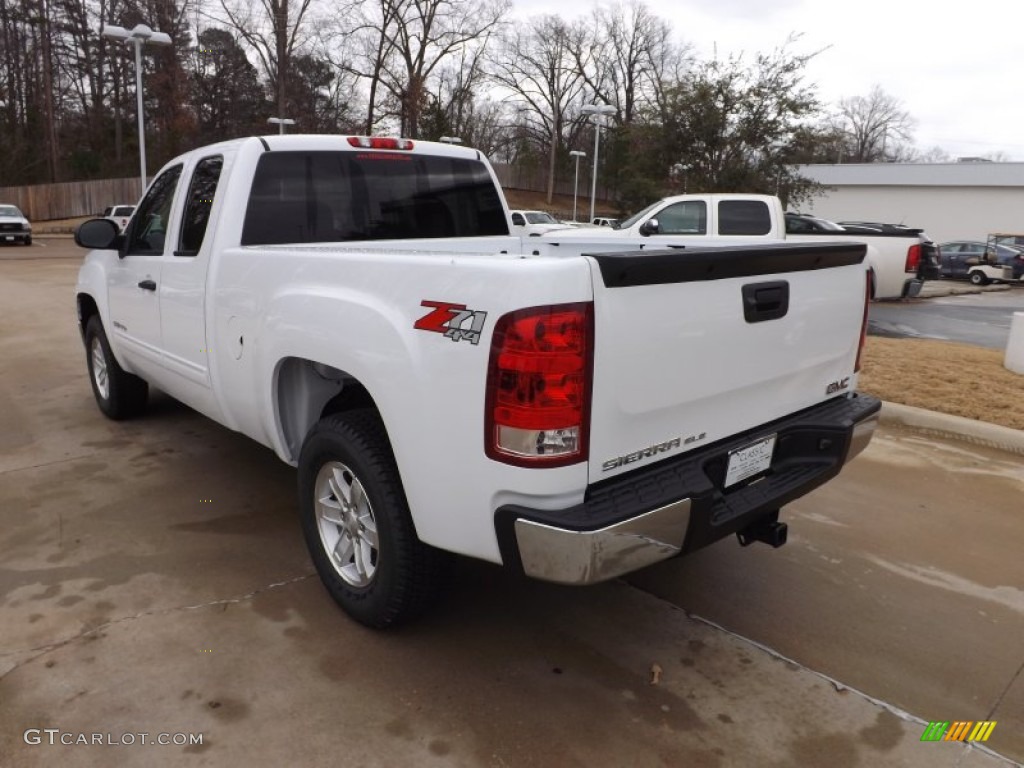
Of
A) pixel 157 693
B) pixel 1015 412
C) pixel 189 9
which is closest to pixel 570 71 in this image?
pixel 189 9

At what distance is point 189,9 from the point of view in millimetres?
43375

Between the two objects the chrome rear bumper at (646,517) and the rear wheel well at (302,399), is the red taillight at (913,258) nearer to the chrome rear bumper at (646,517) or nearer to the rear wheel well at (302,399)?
the chrome rear bumper at (646,517)

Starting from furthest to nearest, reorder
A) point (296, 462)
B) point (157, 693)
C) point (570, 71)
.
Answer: point (570, 71) → point (296, 462) → point (157, 693)

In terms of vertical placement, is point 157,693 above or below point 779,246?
below

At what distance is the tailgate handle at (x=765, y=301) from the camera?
2643 millimetres

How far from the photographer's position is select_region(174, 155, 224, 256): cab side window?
3.93m

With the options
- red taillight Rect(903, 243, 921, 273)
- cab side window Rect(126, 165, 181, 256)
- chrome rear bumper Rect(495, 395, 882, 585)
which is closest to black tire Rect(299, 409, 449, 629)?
chrome rear bumper Rect(495, 395, 882, 585)

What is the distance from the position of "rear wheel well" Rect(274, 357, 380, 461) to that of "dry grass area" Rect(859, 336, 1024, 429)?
520 cm

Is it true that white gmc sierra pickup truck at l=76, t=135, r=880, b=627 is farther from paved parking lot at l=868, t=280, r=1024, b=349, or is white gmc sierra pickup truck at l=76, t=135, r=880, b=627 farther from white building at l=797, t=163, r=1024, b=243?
white building at l=797, t=163, r=1024, b=243

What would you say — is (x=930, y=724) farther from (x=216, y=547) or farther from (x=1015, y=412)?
(x=1015, y=412)

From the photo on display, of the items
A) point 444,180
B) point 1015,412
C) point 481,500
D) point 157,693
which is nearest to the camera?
point 481,500

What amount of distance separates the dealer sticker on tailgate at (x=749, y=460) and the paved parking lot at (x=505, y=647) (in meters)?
0.74

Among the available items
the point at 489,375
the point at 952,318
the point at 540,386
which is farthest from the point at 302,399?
the point at 952,318

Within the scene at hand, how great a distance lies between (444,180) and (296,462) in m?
1.95
